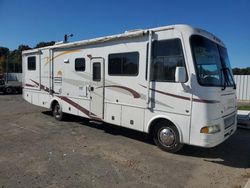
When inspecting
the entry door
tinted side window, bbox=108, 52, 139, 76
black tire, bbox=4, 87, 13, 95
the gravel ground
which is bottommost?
the gravel ground

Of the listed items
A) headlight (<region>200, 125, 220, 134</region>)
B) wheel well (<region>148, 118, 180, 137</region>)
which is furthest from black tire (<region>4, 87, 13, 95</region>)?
headlight (<region>200, 125, 220, 134</region>)

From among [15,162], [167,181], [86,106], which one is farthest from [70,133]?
[167,181]

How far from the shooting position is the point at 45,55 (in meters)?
9.77

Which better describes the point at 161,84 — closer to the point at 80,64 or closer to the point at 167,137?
the point at 167,137

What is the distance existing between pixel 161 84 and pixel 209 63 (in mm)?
1190

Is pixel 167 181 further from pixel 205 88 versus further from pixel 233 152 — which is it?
pixel 233 152

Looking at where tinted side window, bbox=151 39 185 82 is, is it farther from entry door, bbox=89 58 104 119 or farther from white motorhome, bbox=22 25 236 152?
entry door, bbox=89 58 104 119

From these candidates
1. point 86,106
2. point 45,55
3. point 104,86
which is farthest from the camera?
point 45,55

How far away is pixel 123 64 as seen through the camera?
22.0ft

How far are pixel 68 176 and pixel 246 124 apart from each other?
7.04 metres

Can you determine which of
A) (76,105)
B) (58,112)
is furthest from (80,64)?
(58,112)

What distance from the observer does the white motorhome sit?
5234 mm

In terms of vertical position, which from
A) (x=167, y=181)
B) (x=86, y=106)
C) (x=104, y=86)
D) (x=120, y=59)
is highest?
(x=120, y=59)

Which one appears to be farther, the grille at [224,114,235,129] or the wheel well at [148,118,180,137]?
the wheel well at [148,118,180,137]
